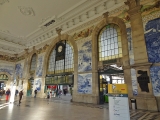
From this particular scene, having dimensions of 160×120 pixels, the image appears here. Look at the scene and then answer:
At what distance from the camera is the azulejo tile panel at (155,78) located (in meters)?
6.25

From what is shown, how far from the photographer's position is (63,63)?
12.3 meters

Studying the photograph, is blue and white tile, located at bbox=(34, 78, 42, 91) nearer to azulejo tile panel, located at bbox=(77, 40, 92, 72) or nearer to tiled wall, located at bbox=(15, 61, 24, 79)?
tiled wall, located at bbox=(15, 61, 24, 79)

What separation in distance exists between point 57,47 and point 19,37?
726cm

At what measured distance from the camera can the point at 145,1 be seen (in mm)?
7621

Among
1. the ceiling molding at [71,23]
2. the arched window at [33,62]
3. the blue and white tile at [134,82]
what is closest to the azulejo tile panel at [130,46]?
the blue and white tile at [134,82]

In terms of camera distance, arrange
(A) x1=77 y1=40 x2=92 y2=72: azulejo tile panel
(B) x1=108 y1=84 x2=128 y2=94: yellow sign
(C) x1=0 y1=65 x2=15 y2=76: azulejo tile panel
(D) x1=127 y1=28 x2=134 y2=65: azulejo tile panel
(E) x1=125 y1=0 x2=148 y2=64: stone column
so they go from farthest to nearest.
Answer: (C) x1=0 y1=65 x2=15 y2=76: azulejo tile panel, (A) x1=77 y1=40 x2=92 y2=72: azulejo tile panel, (D) x1=127 y1=28 x2=134 y2=65: azulejo tile panel, (E) x1=125 y1=0 x2=148 y2=64: stone column, (B) x1=108 y1=84 x2=128 y2=94: yellow sign

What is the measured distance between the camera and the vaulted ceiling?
10.1 m

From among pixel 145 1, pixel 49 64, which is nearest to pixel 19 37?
pixel 49 64

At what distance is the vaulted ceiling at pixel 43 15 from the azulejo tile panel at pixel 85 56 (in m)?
2.35

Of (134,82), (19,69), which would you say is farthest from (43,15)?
(19,69)

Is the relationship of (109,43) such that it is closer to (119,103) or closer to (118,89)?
(118,89)

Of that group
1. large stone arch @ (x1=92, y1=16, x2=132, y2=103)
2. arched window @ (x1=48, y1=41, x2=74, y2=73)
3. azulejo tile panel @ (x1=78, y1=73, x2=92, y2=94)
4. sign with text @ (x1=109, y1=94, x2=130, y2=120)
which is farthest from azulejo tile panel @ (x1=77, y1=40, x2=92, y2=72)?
sign with text @ (x1=109, y1=94, x2=130, y2=120)

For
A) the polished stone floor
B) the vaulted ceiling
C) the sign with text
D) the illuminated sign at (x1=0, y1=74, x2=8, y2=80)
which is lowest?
the polished stone floor

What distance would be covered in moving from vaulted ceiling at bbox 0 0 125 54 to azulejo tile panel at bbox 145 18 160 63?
287 centimetres
